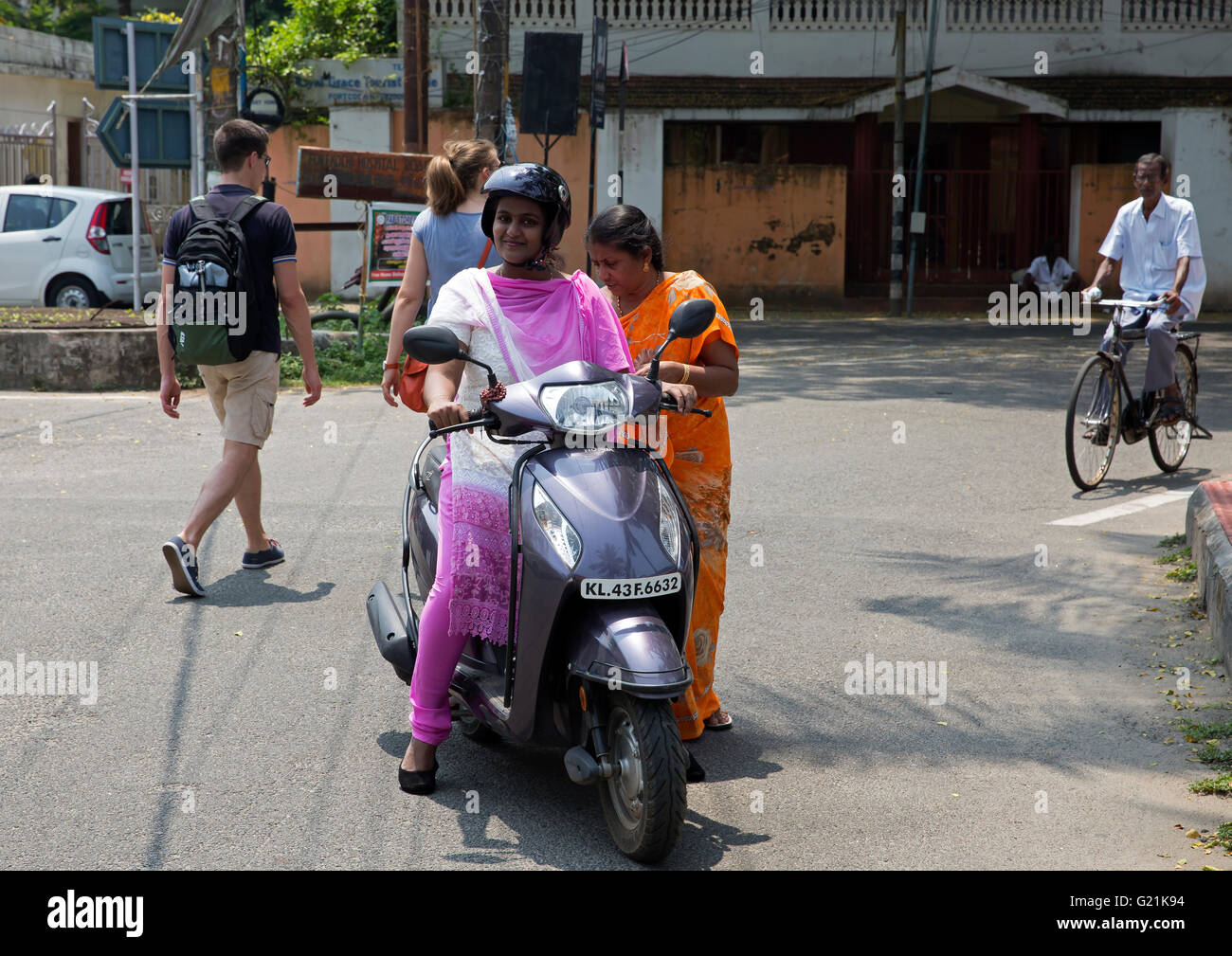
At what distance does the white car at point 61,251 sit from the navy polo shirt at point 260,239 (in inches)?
428

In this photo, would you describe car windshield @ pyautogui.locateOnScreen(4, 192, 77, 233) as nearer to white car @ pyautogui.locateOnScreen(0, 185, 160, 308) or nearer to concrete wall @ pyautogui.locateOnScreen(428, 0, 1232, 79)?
white car @ pyautogui.locateOnScreen(0, 185, 160, 308)

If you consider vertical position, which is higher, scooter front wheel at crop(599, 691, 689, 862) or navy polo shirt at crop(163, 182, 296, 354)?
navy polo shirt at crop(163, 182, 296, 354)

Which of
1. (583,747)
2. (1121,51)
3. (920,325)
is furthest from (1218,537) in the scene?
(1121,51)

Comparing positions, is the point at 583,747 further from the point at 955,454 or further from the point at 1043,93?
the point at 1043,93

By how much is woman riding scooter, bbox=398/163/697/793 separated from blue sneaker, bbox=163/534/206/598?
2203 millimetres

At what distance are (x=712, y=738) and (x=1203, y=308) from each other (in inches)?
802

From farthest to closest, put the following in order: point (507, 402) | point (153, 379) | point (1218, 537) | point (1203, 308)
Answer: point (1203, 308), point (153, 379), point (1218, 537), point (507, 402)

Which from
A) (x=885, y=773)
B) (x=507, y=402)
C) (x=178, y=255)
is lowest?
(x=885, y=773)

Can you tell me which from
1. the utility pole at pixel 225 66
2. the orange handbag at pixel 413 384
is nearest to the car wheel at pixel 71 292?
the utility pole at pixel 225 66

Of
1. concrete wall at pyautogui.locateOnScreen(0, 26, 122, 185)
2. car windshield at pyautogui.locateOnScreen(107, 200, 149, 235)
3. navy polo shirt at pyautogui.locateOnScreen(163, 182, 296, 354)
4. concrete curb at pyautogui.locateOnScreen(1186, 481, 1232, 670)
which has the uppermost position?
concrete wall at pyautogui.locateOnScreen(0, 26, 122, 185)

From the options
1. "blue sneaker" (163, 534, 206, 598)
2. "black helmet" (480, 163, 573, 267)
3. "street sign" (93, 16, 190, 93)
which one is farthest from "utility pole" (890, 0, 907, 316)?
"black helmet" (480, 163, 573, 267)

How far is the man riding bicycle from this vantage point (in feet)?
27.5

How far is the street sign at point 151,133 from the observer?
14570 mm

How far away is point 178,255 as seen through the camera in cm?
573
